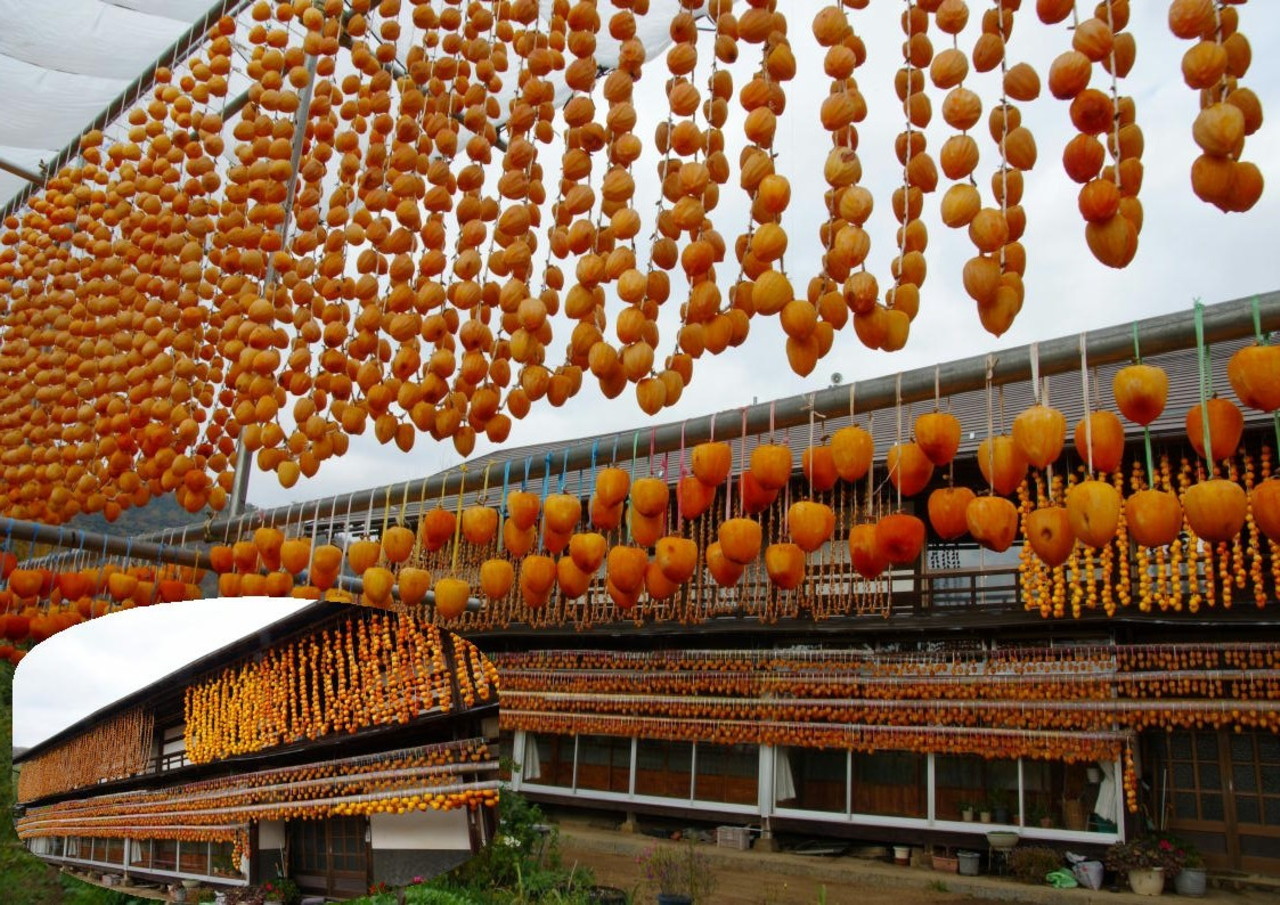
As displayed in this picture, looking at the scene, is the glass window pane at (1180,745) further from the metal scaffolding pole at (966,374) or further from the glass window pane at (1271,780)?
the metal scaffolding pole at (966,374)

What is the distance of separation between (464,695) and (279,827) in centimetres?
37

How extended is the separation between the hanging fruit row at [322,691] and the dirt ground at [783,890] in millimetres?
7948

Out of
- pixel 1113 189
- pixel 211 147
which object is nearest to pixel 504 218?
pixel 1113 189

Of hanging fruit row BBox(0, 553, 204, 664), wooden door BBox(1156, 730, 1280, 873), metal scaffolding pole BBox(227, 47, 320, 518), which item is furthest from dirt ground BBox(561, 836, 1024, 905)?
hanging fruit row BBox(0, 553, 204, 664)

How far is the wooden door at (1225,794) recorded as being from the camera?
9.38 m

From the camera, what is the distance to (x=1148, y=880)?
9164 mm

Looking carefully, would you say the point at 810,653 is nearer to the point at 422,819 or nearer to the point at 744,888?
the point at 744,888

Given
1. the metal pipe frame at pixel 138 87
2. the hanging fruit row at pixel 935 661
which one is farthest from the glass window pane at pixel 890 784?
the metal pipe frame at pixel 138 87

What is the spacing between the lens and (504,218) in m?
3.00

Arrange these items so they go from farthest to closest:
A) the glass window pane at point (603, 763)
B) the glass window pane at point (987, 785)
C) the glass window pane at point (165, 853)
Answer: the glass window pane at point (603, 763)
the glass window pane at point (987, 785)
the glass window pane at point (165, 853)

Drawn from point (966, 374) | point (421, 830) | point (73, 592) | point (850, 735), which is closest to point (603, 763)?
point (850, 735)

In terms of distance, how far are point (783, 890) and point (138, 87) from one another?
916cm

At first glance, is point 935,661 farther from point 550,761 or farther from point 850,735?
point 550,761

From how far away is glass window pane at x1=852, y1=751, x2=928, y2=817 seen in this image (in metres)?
11.1
